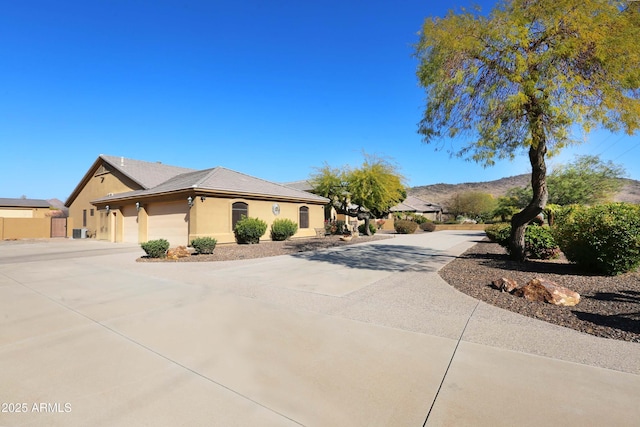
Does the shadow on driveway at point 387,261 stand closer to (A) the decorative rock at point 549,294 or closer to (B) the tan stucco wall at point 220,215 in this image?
(A) the decorative rock at point 549,294

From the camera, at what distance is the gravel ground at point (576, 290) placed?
4.72 m

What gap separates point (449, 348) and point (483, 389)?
37.3 inches

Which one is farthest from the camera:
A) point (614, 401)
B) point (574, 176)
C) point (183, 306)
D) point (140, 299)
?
point (574, 176)

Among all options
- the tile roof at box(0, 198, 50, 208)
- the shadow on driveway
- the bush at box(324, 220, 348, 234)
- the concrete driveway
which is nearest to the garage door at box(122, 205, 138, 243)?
the bush at box(324, 220, 348, 234)

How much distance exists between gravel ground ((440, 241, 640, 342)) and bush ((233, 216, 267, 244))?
10.3 meters

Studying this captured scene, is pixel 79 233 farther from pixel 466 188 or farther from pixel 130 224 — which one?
pixel 466 188

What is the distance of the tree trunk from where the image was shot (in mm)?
9430


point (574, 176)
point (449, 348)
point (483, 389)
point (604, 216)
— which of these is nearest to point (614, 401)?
point (483, 389)

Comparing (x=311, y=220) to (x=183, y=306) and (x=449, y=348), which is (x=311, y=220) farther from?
(x=449, y=348)

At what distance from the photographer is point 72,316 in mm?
5250

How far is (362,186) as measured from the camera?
23.3 meters

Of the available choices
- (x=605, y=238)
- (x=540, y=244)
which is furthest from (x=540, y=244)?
(x=605, y=238)

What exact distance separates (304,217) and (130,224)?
11.8 metres

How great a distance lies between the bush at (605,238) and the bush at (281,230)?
565 inches
